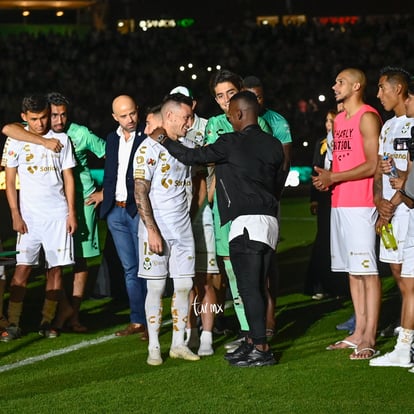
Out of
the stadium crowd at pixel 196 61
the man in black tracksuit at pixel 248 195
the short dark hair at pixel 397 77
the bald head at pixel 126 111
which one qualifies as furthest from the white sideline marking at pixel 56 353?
the stadium crowd at pixel 196 61

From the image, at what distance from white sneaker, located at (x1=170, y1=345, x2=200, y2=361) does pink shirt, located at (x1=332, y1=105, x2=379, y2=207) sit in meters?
1.54

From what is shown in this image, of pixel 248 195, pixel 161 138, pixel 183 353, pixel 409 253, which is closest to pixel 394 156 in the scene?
pixel 409 253

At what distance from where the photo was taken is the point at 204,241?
8.19 m

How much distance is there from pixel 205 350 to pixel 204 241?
31.8 inches

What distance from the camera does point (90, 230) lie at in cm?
941

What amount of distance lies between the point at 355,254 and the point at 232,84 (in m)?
1.65

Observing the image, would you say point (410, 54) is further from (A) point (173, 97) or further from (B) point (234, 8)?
(A) point (173, 97)

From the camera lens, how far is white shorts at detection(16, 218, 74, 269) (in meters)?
8.96

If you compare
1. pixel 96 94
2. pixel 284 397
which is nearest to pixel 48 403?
pixel 284 397

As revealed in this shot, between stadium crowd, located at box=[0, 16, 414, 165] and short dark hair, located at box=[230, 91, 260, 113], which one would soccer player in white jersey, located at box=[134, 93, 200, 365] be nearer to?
short dark hair, located at box=[230, 91, 260, 113]

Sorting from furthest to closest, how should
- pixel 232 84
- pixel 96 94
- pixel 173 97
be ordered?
1. pixel 96 94
2. pixel 232 84
3. pixel 173 97

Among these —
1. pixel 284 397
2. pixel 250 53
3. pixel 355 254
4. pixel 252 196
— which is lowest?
pixel 284 397

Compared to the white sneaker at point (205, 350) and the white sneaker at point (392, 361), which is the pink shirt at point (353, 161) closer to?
the white sneaker at point (392, 361)

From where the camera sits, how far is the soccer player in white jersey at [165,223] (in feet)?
25.1
